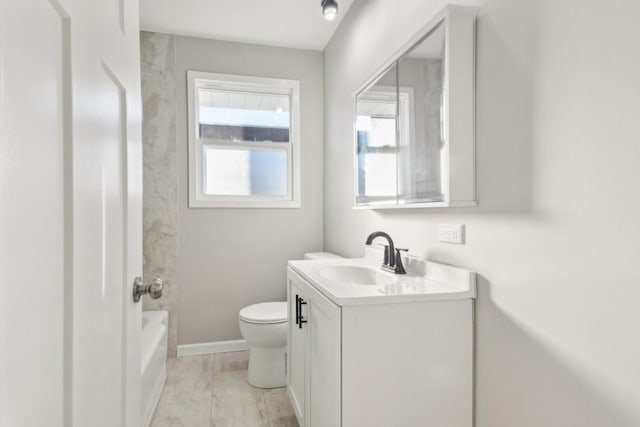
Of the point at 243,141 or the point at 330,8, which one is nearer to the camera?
the point at 330,8

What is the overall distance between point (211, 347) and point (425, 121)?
98.5 inches

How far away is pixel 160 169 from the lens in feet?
9.37

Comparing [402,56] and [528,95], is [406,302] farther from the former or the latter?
[402,56]

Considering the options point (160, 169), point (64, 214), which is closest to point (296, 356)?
point (64, 214)

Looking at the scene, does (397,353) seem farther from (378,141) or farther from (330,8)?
(330,8)

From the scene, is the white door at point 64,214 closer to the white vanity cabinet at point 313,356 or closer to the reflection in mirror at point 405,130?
the white vanity cabinet at point 313,356

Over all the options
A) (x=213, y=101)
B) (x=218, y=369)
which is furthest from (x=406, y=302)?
(x=213, y=101)

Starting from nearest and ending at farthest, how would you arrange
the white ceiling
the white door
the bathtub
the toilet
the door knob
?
the white door → the door knob → the bathtub → the toilet → the white ceiling

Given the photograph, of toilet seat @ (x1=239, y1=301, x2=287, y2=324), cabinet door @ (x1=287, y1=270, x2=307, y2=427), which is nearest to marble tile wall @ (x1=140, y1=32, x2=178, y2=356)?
toilet seat @ (x1=239, y1=301, x2=287, y2=324)

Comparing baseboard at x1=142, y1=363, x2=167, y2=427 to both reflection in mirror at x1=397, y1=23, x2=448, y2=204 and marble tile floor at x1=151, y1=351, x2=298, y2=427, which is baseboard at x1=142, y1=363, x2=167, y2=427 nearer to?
marble tile floor at x1=151, y1=351, x2=298, y2=427

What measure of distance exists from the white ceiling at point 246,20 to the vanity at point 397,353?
2.13 metres

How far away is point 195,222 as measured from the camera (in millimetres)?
2973

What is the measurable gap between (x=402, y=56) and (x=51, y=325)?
5.39ft

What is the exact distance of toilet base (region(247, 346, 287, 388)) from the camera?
2396mm
